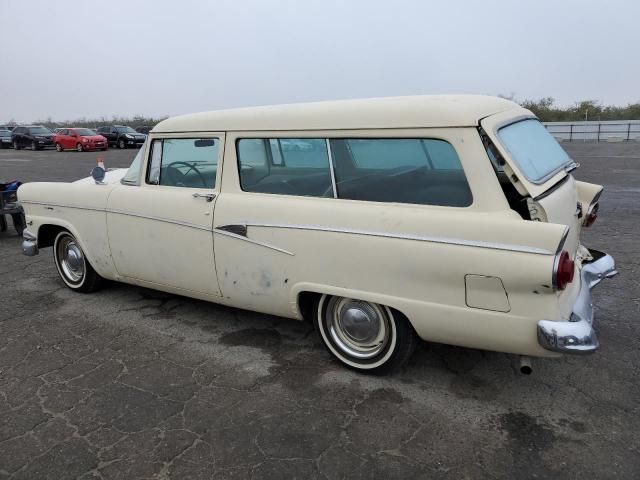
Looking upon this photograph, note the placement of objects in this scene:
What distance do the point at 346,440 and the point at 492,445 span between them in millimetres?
725

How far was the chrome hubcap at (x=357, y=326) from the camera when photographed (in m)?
3.24

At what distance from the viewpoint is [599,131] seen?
29828 mm

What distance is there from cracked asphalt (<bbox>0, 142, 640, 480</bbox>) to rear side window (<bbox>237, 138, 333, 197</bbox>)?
1135 mm

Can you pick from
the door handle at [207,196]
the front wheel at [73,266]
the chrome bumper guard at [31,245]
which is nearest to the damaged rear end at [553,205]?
the door handle at [207,196]

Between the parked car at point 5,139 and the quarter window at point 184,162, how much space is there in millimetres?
34546

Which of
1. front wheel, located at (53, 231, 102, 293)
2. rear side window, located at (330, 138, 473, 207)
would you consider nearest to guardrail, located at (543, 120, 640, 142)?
rear side window, located at (330, 138, 473, 207)

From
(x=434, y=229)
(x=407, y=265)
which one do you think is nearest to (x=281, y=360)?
(x=407, y=265)

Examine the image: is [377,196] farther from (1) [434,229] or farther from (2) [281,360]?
(2) [281,360]

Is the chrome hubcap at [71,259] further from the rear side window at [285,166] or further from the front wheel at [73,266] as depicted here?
the rear side window at [285,166]

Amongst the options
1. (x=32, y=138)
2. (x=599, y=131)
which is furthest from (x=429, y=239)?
(x=32, y=138)

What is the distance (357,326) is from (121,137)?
1232 inches

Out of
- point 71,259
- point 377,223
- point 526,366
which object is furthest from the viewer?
point 71,259

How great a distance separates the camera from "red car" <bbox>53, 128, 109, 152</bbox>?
28.8 metres

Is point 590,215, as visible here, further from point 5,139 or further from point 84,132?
point 5,139
